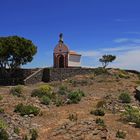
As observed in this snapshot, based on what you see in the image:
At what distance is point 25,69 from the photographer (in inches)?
1994

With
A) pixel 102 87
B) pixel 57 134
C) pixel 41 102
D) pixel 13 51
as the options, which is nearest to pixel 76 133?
pixel 57 134

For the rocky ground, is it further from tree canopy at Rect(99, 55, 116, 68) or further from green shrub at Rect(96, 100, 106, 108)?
tree canopy at Rect(99, 55, 116, 68)

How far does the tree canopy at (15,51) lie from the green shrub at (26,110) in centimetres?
2340

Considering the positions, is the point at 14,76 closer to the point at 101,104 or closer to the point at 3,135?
the point at 101,104

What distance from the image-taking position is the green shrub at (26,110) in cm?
2546

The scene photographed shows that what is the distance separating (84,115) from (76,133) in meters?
4.63

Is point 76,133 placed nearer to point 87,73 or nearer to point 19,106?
point 19,106

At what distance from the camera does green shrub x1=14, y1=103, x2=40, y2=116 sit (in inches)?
1002


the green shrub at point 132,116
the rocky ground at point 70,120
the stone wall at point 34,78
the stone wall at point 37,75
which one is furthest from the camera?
the stone wall at point 37,75

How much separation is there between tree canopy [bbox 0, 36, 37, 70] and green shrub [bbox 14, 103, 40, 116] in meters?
23.4

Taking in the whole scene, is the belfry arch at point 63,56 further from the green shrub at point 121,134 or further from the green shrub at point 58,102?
the green shrub at point 121,134

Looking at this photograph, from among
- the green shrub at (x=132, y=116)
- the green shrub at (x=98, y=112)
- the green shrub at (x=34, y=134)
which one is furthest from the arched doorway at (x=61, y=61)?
the green shrub at (x=34, y=134)

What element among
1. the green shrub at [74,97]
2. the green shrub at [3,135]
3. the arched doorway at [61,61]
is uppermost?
the arched doorway at [61,61]

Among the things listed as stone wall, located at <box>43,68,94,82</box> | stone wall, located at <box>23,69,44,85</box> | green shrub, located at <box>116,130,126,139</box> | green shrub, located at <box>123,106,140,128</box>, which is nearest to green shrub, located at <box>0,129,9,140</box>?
green shrub, located at <box>116,130,126,139</box>
